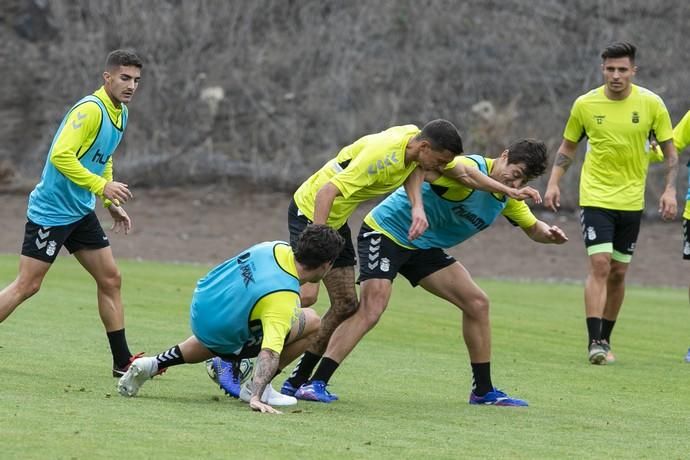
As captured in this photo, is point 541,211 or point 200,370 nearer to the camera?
point 200,370

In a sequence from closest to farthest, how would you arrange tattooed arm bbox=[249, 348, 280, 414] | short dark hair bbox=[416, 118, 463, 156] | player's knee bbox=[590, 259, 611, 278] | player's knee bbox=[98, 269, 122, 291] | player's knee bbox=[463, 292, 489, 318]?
tattooed arm bbox=[249, 348, 280, 414] < short dark hair bbox=[416, 118, 463, 156] < player's knee bbox=[463, 292, 489, 318] < player's knee bbox=[98, 269, 122, 291] < player's knee bbox=[590, 259, 611, 278]

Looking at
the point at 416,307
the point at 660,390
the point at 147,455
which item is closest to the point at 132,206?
the point at 416,307

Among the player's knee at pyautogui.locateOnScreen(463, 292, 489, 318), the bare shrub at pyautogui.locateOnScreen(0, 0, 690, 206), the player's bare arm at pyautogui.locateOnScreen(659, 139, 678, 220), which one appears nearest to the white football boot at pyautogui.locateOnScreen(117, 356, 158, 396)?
the player's knee at pyautogui.locateOnScreen(463, 292, 489, 318)

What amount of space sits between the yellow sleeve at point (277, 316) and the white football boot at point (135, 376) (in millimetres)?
841

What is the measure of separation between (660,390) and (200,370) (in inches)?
133

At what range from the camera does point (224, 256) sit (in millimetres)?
22516

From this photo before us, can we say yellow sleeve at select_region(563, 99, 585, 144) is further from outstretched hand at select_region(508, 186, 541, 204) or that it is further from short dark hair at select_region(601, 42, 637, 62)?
outstretched hand at select_region(508, 186, 541, 204)

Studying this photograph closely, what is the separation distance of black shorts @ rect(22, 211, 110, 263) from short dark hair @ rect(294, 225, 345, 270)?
234 cm

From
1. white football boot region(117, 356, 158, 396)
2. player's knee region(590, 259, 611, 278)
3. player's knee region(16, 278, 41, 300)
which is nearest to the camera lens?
white football boot region(117, 356, 158, 396)

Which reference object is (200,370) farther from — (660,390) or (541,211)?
(541,211)

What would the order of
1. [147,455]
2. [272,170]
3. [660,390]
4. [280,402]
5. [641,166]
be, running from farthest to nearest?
[272,170] → [641,166] → [660,390] → [280,402] → [147,455]

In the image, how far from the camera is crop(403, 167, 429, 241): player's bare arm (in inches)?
322

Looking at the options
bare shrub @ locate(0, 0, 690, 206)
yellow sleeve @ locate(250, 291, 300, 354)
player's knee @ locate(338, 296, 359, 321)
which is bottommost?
bare shrub @ locate(0, 0, 690, 206)

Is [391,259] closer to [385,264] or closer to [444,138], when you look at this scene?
[385,264]
